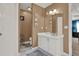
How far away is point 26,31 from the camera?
1.95 metres

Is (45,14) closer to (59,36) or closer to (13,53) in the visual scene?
(59,36)

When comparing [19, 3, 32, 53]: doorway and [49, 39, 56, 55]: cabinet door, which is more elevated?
[19, 3, 32, 53]: doorway

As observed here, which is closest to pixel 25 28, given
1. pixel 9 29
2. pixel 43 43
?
pixel 9 29

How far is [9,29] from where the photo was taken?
6.68ft

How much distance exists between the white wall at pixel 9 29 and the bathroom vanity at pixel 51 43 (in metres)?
0.43

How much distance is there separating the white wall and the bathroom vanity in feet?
1.40

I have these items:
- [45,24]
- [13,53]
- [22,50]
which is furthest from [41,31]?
[13,53]

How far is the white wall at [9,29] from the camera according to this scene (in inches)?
79.3

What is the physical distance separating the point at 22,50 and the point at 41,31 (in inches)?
17.9

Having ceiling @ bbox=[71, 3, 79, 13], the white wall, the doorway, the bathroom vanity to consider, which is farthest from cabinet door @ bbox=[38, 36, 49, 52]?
ceiling @ bbox=[71, 3, 79, 13]

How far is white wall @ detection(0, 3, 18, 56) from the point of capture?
201 cm

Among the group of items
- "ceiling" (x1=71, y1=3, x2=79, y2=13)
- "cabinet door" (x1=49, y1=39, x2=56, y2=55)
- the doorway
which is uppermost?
"ceiling" (x1=71, y1=3, x2=79, y2=13)

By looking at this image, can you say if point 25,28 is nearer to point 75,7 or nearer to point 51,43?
point 51,43

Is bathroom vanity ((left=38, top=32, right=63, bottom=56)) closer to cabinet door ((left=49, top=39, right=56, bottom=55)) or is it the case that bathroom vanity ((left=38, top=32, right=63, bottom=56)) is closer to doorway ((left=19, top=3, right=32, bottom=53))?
cabinet door ((left=49, top=39, right=56, bottom=55))
